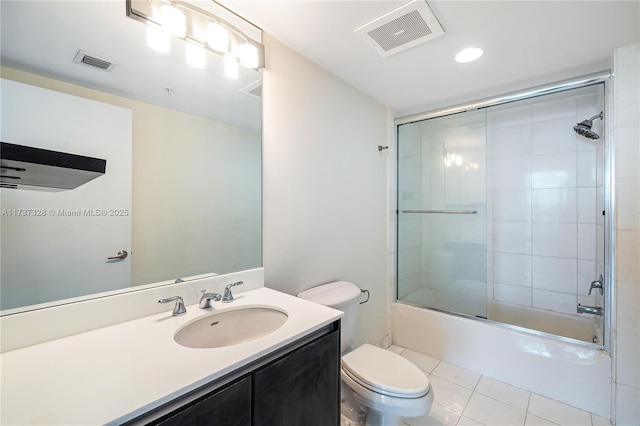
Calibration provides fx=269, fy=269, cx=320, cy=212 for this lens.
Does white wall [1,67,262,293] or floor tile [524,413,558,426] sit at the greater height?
white wall [1,67,262,293]

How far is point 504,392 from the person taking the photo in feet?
6.09

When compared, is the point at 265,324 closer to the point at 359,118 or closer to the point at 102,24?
the point at 102,24

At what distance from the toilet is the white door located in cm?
97

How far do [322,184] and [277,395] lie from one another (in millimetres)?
1225

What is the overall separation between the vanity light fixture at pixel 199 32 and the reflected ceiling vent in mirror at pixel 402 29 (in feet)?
1.91

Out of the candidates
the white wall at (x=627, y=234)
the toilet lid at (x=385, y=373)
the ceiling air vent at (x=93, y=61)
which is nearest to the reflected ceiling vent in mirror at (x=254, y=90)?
the ceiling air vent at (x=93, y=61)

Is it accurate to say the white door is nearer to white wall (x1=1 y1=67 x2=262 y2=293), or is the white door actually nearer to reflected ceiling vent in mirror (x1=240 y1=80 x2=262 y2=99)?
white wall (x1=1 y1=67 x2=262 y2=293)

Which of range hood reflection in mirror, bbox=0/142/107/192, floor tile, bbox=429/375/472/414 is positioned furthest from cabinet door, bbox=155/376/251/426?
floor tile, bbox=429/375/472/414

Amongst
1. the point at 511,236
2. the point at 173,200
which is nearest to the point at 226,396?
the point at 173,200

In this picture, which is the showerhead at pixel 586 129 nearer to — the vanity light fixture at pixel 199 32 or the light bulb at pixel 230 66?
the vanity light fixture at pixel 199 32

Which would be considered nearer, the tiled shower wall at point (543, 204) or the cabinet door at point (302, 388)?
the cabinet door at point (302, 388)

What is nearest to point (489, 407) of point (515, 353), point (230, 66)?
point (515, 353)

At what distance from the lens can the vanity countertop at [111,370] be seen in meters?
0.57

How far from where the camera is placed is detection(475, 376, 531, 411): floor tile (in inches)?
69.2
